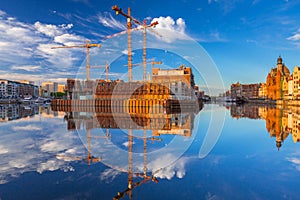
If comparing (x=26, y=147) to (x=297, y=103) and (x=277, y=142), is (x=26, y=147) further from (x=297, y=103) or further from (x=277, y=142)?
(x=297, y=103)

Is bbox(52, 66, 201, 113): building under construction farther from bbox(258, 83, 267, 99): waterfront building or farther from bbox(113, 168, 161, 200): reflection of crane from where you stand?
bbox(258, 83, 267, 99): waterfront building

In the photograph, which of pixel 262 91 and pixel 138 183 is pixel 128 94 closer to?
pixel 138 183

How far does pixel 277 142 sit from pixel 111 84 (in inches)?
2353

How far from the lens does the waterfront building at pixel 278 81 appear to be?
335ft

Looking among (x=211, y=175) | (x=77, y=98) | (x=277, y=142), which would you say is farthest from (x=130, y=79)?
(x=211, y=175)

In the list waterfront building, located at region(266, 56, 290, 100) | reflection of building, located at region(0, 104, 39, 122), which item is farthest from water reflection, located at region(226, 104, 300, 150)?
waterfront building, located at region(266, 56, 290, 100)

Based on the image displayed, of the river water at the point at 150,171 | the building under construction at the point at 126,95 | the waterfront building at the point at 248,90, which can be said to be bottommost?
the river water at the point at 150,171

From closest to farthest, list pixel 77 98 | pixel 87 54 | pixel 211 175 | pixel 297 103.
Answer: pixel 211 175
pixel 297 103
pixel 77 98
pixel 87 54

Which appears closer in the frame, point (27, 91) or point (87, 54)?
point (87, 54)

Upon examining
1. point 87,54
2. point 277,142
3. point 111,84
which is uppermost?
point 87,54

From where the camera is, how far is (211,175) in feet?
25.7

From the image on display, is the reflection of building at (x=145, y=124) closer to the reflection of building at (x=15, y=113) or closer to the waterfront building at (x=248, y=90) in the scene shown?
the reflection of building at (x=15, y=113)

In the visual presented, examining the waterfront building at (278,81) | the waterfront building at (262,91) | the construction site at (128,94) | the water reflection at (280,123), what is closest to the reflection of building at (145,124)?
the water reflection at (280,123)

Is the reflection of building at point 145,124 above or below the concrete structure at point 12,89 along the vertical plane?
below
